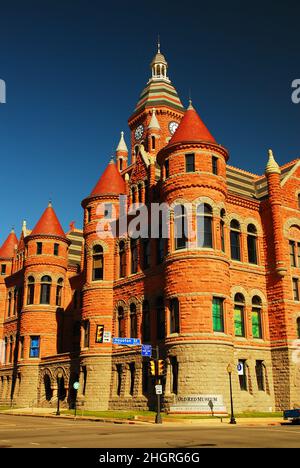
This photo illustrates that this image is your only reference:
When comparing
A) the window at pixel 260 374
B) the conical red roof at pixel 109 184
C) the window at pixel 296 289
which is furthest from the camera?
the conical red roof at pixel 109 184

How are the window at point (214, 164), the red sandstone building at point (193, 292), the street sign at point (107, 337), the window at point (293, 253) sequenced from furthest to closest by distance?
1. the window at point (293, 253)
2. the window at point (214, 164)
3. the red sandstone building at point (193, 292)
4. the street sign at point (107, 337)

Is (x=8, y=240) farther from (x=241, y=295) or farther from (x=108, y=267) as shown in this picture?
(x=241, y=295)

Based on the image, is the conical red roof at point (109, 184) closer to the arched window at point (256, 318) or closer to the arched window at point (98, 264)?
the arched window at point (98, 264)

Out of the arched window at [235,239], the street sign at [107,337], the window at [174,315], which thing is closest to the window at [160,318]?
the window at [174,315]

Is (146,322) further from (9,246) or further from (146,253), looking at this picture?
(9,246)

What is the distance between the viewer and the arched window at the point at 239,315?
35250 millimetres

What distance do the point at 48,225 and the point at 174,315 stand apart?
78.5ft

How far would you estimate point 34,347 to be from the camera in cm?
4878

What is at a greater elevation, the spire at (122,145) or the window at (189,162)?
the spire at (122,145)

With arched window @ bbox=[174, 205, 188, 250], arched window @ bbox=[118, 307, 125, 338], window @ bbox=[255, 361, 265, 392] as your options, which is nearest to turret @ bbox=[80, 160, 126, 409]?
arched window @ bbox=[118, 307, 125, 338]

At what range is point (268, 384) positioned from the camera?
114ft

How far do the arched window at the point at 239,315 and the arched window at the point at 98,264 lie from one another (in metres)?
11.8

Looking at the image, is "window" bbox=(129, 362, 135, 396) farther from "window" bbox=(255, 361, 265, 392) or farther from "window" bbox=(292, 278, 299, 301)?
"window" bbox=(292, 278, 299, 301)

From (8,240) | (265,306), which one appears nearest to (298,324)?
(265,306)
